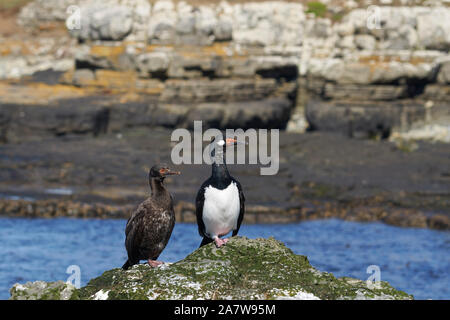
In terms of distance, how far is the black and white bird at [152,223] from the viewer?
28.0 ft

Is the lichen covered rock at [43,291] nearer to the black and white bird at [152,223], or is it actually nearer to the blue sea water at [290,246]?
the black and white bird at [152,223]

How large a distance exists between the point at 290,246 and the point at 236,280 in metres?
13.7

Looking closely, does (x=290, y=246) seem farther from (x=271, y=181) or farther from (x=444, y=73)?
(x=444, y=73)

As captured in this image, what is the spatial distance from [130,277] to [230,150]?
1940 cm

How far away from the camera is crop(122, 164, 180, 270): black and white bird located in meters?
8.52

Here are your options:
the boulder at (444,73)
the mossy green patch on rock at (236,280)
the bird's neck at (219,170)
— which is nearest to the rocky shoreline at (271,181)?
the boulder at (444,73)

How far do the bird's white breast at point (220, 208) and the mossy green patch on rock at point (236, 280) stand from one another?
902 millimetres

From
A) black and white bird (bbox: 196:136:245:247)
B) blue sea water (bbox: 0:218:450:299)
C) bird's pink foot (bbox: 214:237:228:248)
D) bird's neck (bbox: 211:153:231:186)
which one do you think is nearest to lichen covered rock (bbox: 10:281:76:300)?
bird's pink foot (bbox: 214:237:228:248)

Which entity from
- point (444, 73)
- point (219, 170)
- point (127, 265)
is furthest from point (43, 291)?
point (444, 73)

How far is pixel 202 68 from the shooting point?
3147 cm

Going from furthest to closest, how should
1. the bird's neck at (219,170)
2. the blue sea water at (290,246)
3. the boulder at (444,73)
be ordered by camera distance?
the boulder at (444,73) → the blue sea water at (290,246) → the bird's neck at (219,170)

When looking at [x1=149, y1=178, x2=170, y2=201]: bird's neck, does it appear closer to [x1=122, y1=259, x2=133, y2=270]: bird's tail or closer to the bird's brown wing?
the bird's brown wing

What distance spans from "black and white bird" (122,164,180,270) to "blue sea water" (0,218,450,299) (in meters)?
8.55
